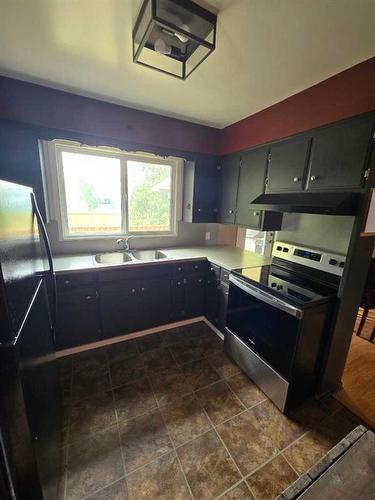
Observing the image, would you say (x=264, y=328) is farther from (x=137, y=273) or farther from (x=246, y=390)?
(x=137, y=273)

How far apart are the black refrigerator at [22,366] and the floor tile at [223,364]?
4.59 feet

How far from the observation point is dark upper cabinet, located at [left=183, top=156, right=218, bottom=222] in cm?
279

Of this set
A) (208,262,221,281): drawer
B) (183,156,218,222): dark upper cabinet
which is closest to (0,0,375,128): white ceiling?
(183,156,218,222): dark upper cabinet

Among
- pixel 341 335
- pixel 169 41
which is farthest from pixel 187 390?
pixel 169 41

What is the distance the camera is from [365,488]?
0.60 meters

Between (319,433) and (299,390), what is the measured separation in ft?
0.87

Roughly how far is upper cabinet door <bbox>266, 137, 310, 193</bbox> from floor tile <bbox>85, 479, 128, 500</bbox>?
2421 mm

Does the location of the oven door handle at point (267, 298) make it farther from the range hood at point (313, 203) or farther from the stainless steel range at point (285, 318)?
the range hood at point (313, 203)

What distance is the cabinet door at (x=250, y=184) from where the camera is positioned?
89.7 inches

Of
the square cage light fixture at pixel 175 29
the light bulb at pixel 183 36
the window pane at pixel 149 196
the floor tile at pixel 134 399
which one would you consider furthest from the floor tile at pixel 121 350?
the light bulb at pixel 183 36

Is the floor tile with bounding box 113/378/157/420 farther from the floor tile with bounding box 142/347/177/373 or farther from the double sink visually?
the double sink

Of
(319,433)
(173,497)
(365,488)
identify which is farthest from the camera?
(319,433)

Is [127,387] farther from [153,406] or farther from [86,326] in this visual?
[86,326]

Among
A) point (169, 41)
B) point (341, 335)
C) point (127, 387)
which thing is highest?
point (169, 41)
